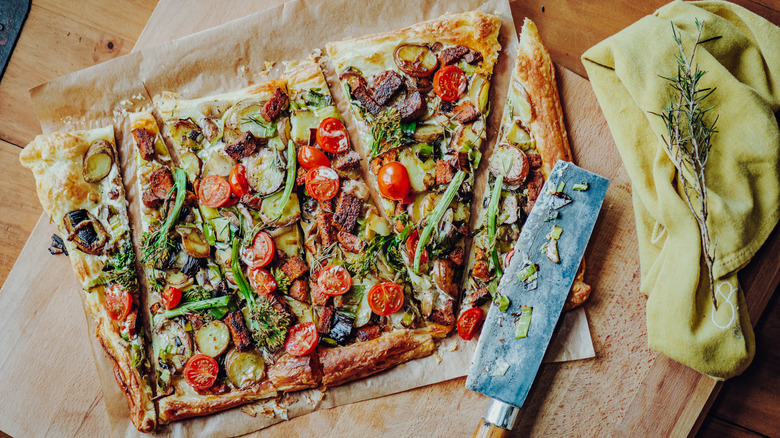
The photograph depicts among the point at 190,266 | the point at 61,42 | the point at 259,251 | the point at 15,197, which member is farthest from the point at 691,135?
the point at 15,197

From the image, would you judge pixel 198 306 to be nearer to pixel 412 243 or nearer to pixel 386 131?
pixel 412 243

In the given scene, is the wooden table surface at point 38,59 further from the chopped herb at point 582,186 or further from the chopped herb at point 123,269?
the chopped herb at point 582,186

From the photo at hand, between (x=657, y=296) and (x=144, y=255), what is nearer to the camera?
(x=657, y=296)

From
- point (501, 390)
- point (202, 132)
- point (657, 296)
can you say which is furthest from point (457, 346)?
point (202, 132)

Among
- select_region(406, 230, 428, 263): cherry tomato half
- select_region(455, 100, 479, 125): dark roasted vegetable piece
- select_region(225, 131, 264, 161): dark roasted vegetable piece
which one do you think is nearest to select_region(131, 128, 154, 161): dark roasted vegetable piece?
select_region(225, 131, 264, 161): dark roasted vegetable piece

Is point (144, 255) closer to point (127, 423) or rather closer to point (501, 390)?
point (127, 423)

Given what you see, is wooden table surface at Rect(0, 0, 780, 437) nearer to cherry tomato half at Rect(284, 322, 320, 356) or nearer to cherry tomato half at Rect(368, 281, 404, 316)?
cherry tomato half at Rect(284, 322, 320, 356)
